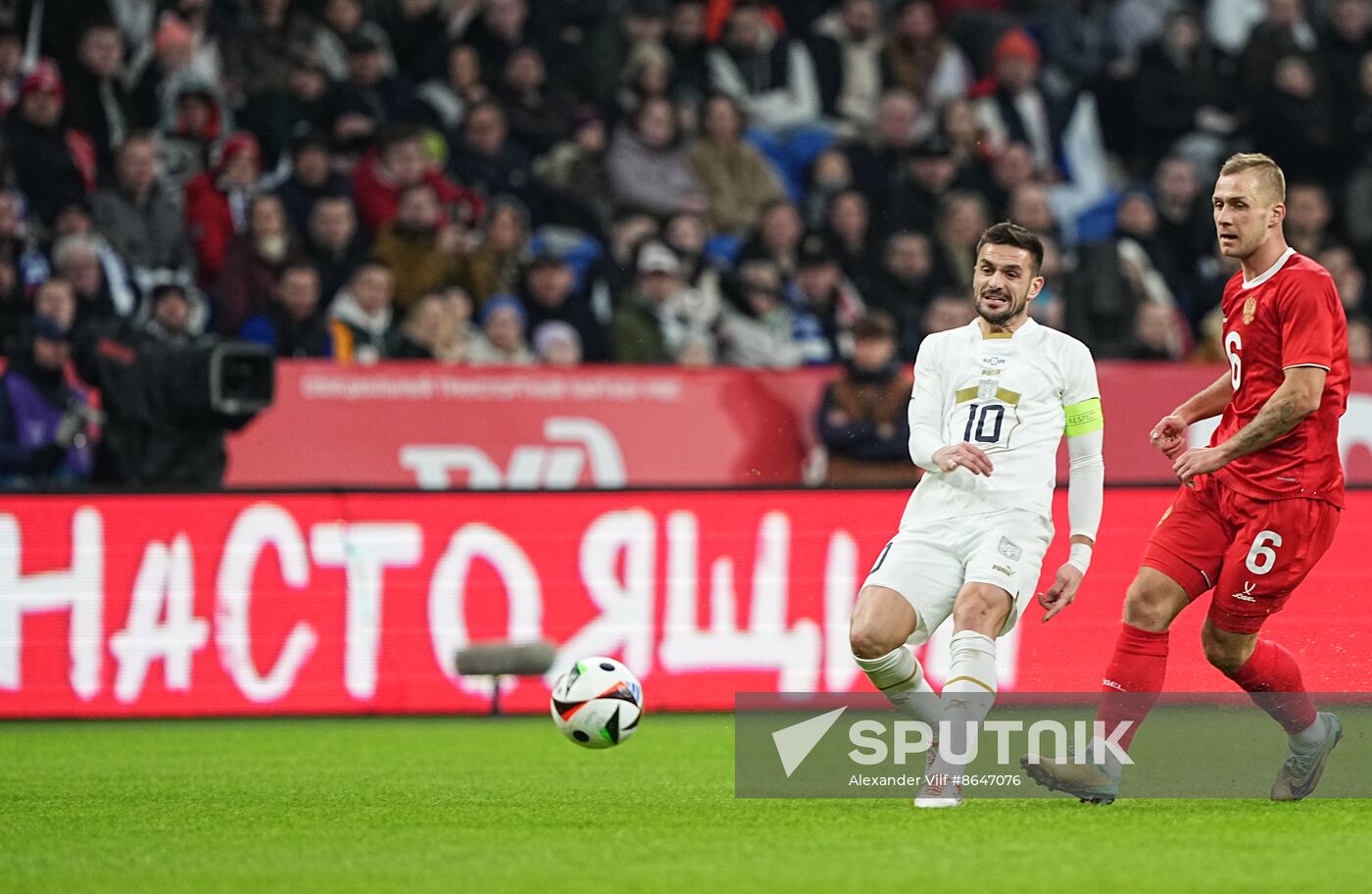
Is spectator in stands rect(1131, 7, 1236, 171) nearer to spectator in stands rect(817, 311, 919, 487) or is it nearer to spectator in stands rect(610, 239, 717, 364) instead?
spectator in stands rect(610, 239, 717, 364)

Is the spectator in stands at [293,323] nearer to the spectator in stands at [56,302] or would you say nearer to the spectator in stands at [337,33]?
the spectator in stands at [56,302]

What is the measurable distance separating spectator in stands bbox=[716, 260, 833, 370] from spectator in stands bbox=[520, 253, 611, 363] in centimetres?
93

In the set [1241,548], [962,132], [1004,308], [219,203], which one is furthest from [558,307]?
[1241,548]

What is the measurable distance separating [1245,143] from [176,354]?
394 inches

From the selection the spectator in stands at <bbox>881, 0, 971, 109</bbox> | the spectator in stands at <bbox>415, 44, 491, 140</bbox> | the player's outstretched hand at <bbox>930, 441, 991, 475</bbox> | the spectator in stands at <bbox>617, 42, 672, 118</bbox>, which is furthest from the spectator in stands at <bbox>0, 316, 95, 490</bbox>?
the spectator in stands at <bbox>881, 0, 971, 109</bbox>

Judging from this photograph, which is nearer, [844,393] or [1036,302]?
[844,393]

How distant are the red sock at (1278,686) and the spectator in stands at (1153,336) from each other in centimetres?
806

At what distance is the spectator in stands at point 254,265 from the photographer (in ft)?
47.2

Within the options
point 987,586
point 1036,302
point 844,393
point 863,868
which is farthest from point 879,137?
point 863,868

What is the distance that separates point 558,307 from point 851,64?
4.35 meters

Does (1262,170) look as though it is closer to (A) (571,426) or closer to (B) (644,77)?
(A) (571,426)

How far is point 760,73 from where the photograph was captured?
17.8 m

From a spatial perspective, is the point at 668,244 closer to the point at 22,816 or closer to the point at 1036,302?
the point at 1036,302

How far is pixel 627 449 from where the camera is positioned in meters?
14.5
